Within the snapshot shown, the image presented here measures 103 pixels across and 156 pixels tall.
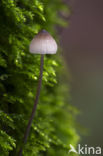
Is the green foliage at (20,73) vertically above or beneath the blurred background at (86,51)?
beneath

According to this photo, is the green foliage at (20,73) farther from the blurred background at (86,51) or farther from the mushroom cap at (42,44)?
the blurred background at (86,51)

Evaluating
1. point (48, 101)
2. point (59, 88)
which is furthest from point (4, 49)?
point (59, 88)

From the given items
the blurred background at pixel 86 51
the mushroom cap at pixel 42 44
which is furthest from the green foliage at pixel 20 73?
the blurred background at pixel 86 51

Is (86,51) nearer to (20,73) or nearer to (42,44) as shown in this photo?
(20,73)

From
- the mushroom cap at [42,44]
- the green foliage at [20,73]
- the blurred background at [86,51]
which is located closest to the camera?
the mushroom cap at [42,44]

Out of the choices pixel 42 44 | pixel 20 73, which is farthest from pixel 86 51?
pixel 42 44

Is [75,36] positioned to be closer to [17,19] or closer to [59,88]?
[59,88]
